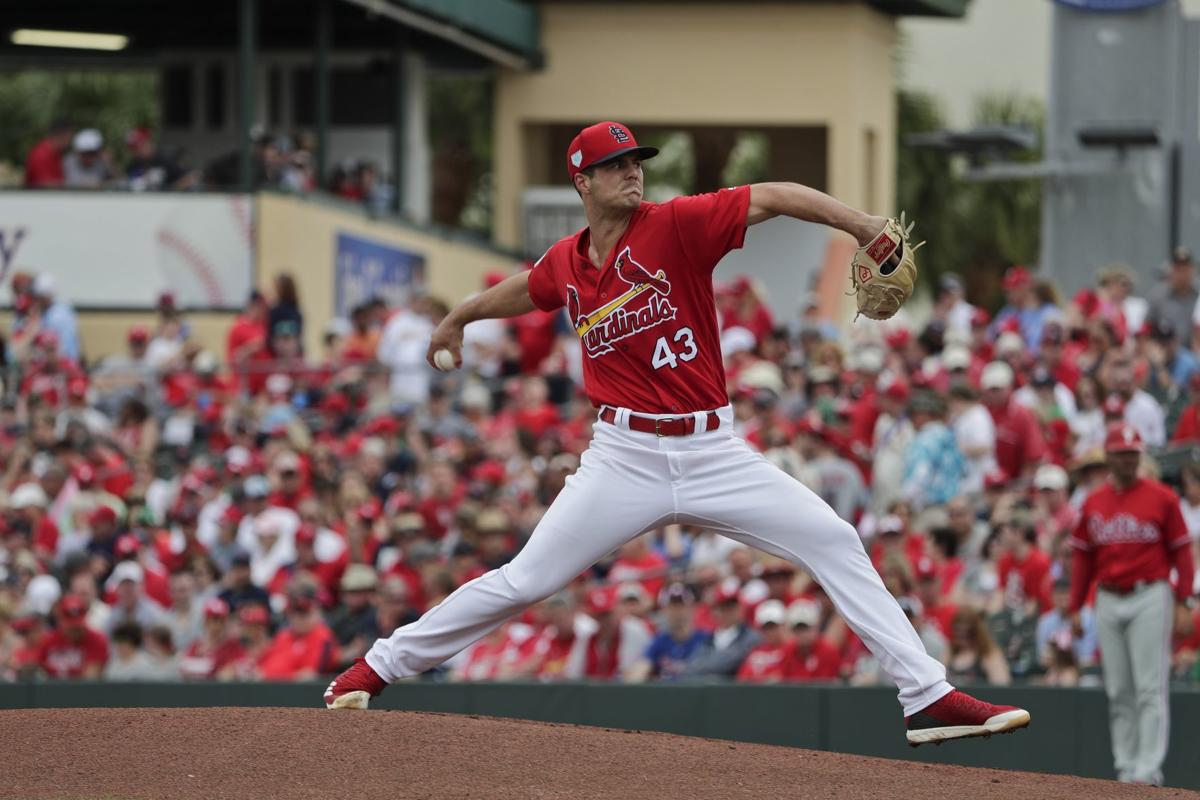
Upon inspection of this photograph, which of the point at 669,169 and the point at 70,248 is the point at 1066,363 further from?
the point at 669,169

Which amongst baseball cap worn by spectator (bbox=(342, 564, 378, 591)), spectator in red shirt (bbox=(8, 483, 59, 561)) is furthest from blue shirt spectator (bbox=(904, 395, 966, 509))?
spectator in red shirt (bbox=(8, 483, 59, 561))

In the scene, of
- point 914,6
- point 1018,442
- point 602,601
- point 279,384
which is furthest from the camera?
point 914,6

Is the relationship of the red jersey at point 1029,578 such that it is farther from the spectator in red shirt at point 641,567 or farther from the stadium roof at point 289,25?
the stadium roof at point 289,25

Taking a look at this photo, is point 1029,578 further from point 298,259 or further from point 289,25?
point 289,25

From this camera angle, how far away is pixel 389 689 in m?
13.3

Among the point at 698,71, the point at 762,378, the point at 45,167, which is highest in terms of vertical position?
the point at 698,71

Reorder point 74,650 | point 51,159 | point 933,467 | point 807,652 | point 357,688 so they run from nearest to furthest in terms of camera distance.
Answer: point 357,688
point 807,652
point 933,467
point 74,650
point 51,159

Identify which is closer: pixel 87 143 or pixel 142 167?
pixel 87 143

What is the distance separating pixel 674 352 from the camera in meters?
7.53

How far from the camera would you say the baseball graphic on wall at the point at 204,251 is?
67.3 ft

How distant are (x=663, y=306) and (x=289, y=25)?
18617mm

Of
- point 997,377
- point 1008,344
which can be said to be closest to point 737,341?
point 1008,344

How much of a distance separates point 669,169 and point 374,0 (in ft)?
56.7

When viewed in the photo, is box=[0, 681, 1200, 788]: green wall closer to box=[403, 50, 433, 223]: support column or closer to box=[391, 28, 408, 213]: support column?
box=[391, 28, 408, 213]: support column
